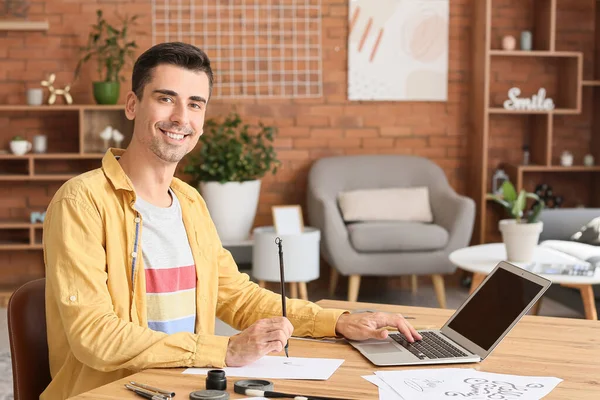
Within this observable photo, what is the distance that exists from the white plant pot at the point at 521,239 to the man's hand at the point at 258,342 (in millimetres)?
2708

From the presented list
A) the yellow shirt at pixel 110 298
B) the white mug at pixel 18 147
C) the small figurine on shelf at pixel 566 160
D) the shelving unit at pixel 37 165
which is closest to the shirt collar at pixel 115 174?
the yellow shirt at pixel 110 298

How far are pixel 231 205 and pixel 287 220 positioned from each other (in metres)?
0.37

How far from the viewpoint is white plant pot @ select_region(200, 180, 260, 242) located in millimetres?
5590

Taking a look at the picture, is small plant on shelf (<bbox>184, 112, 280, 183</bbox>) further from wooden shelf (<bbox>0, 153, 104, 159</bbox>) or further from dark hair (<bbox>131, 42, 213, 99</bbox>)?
dark hair (<bbox>131, 42, 213, 99</bbox>)

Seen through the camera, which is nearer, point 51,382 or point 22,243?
point 51,382

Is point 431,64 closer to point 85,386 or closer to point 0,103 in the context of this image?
point 0,103

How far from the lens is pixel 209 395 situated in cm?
149

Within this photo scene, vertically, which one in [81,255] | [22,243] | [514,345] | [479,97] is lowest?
[22,243]

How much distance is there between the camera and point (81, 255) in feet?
5.78

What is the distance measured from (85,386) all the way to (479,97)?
4703 millimetres

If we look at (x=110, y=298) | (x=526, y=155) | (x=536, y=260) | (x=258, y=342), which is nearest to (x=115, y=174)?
(x=110, y=298)

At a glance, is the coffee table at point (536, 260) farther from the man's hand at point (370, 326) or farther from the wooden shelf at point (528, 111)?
the man's hand at point (370, 326)

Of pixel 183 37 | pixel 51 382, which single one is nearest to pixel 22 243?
pixel 183 37

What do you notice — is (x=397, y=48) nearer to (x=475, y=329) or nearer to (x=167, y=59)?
(x=167, y=59)
